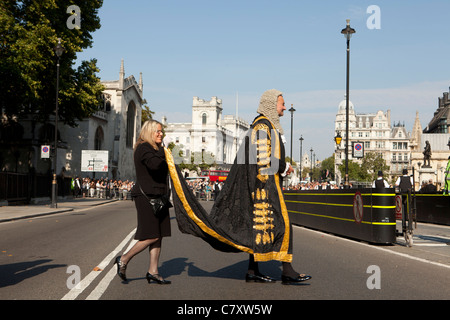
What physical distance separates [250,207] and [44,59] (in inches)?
1041

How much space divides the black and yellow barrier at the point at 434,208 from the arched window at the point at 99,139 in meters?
47.0

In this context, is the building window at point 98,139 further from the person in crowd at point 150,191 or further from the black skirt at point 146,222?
the black skirt at point 146,222

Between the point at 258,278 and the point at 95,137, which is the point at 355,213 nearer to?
the point at 258,278

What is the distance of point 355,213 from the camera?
493 inches

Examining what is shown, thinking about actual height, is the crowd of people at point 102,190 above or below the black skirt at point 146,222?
below

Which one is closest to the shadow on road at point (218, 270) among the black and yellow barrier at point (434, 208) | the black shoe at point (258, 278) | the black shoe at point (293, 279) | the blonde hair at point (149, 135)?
the black shoe at point (258, 278)

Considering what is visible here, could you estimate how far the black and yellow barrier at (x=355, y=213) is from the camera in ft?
37.3

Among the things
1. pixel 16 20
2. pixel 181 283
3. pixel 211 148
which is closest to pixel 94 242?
pixel 181 283

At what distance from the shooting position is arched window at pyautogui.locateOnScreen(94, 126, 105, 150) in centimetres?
6269

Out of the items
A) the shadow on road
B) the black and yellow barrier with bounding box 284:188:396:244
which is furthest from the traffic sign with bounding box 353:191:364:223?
the shadow on road

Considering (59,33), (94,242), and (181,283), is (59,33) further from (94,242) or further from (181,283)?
(181,283)

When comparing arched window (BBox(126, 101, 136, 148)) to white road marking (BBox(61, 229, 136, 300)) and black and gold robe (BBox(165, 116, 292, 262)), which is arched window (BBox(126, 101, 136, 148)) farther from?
black and gold robe (BBox(165, 116, 292, 262))

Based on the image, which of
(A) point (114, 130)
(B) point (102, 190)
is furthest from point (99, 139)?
(B) point (102, 190)
